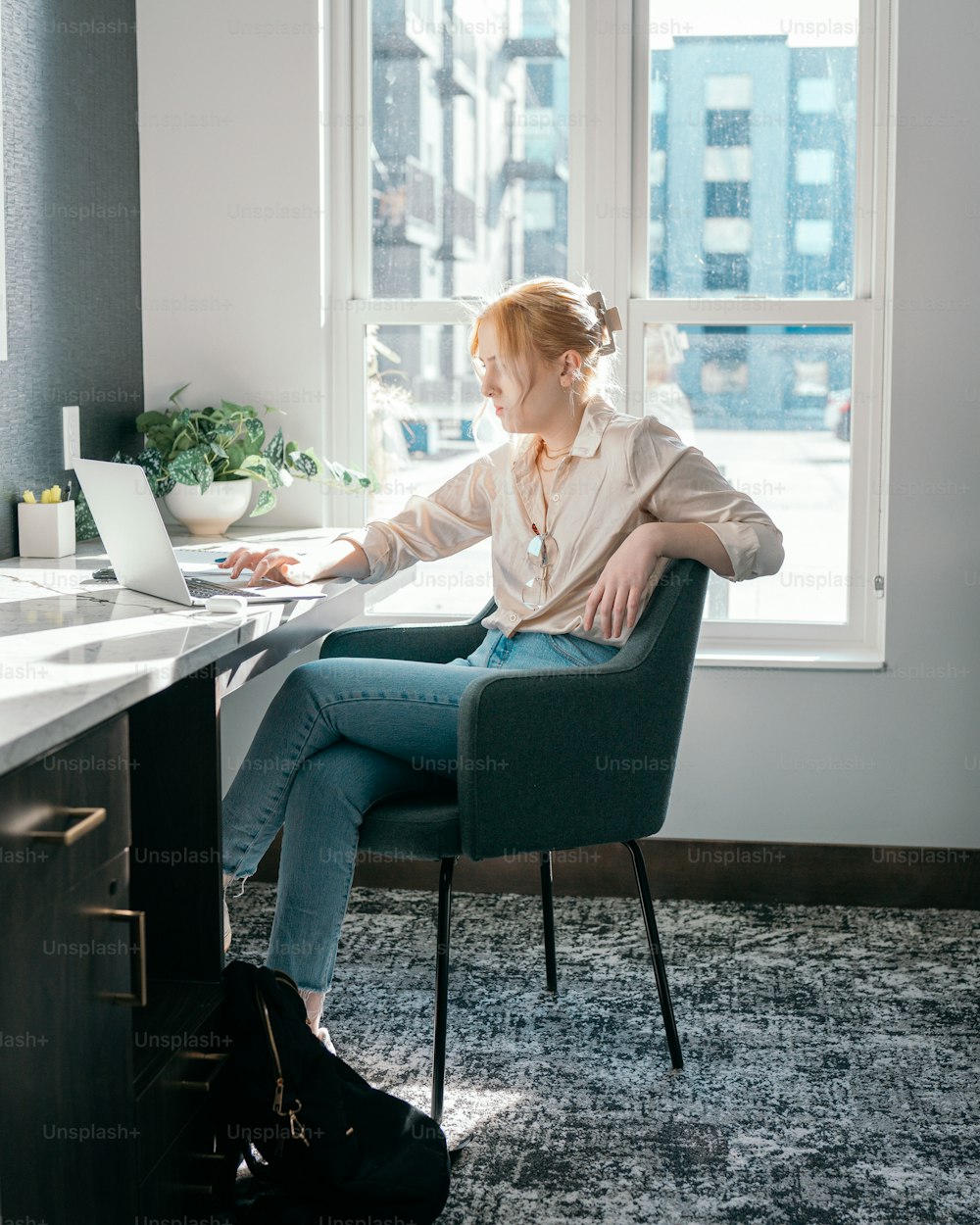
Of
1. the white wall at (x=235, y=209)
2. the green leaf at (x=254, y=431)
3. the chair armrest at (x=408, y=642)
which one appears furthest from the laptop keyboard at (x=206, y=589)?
the white wall at (x=235, y=209)

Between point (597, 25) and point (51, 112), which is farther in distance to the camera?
point (597, 25)

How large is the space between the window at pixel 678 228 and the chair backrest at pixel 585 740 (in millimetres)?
976

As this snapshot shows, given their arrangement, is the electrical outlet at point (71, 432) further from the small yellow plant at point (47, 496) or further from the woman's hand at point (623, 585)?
the woman's hand at point (623, 585)

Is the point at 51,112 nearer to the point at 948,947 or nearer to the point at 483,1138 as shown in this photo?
the point at 483,1138

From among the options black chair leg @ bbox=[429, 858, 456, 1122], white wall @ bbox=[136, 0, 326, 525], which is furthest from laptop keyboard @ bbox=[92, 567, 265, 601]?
white wall @ bbox=[136, 0, 326, 525]

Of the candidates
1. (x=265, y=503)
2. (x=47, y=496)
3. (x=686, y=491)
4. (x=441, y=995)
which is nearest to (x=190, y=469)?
(x=265, y=503)

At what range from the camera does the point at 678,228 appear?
294 centimetres

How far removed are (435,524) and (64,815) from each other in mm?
1203

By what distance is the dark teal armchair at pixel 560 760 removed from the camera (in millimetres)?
1879

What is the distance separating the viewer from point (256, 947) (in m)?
2.64

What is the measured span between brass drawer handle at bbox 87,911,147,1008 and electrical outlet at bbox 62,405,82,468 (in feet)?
4.75

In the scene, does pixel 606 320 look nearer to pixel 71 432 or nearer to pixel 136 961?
pixel 71 432

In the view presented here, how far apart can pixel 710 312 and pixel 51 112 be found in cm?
140

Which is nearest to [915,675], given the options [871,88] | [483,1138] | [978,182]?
[978,182]
